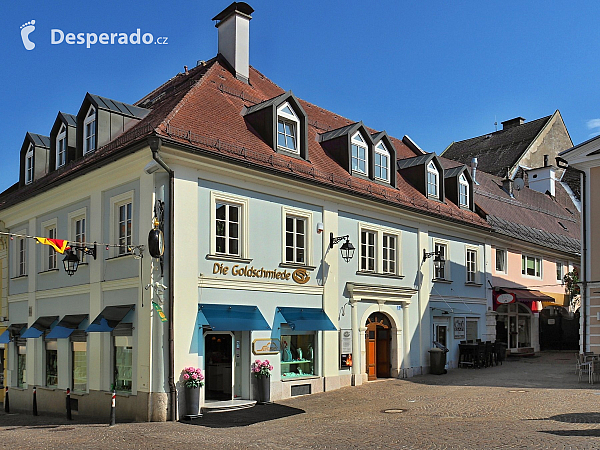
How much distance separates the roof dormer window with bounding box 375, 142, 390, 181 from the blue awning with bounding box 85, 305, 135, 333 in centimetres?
1070

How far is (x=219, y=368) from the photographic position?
17609mm

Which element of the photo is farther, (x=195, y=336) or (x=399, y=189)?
(x=399, y=189)

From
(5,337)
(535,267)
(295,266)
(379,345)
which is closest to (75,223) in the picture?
(5,337)

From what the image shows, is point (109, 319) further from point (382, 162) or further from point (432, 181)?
point (432, 181)

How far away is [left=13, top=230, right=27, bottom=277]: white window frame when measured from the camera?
2298 cm

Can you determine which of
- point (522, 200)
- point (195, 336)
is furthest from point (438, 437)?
point (522, 200)

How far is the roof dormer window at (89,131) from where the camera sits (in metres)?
19.7

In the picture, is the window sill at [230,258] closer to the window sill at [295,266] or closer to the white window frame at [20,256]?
the window sill at [295,266]

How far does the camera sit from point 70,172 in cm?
1900

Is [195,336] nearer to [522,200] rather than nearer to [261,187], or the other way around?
[261,187]

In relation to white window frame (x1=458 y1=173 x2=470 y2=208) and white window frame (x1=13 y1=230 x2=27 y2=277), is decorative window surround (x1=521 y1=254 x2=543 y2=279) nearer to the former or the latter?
white window frame (x1=458 y1=173 x2=470 y2=208)

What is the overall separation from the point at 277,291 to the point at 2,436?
7.66 metres

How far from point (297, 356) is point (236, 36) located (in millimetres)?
11029

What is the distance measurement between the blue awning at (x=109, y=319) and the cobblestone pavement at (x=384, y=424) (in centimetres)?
229
